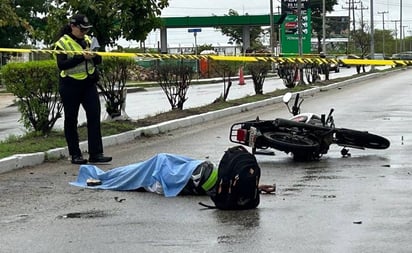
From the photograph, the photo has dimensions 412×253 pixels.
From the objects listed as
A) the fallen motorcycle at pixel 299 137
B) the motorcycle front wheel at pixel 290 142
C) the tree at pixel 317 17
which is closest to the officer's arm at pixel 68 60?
the fallen motorcycle at pixel 299 137

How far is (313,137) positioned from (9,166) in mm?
4069

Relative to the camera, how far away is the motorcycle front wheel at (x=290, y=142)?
32.8 ft

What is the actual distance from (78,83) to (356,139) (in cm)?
393

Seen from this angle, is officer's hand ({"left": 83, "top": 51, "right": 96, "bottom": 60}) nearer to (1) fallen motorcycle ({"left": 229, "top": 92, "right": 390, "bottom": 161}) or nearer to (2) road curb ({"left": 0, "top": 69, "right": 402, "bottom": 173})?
(2) road curb ({"left": 0, "top": 69, "right": 402, "bottom": 173})

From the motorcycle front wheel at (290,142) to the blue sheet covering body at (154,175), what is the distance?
1.94 m

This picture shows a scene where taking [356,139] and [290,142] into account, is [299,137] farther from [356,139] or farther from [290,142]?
[356,139]

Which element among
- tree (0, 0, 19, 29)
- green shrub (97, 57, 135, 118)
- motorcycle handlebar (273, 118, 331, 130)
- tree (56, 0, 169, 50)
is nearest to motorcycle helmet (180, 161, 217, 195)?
motorcycle handlebar (273, 118, 331, 130)

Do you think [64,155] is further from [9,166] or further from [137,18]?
[137,18]

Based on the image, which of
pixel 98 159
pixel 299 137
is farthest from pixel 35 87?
pixel 299 137

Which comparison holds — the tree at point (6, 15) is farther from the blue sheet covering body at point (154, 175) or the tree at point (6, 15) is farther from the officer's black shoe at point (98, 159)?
the blue sheet covering body at point (154, 175)

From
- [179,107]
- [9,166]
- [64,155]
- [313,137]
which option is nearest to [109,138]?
[64,155]

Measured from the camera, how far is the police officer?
1013cm

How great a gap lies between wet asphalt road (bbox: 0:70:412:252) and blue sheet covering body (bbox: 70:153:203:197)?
6.6 inches

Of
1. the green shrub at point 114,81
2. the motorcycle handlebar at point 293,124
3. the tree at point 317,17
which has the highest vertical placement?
the tree at point 317,17
